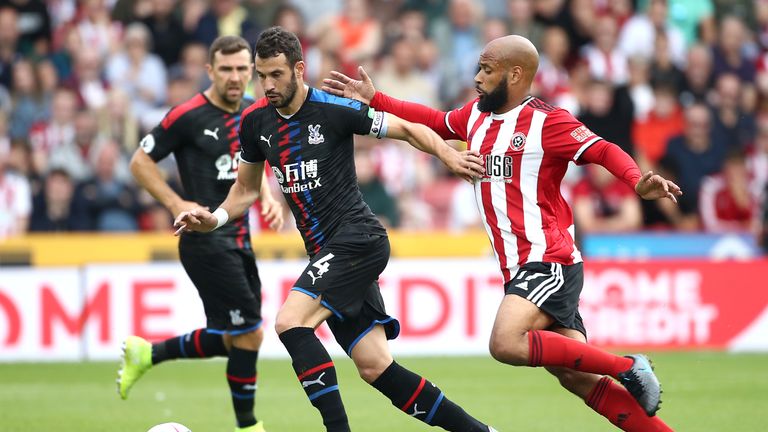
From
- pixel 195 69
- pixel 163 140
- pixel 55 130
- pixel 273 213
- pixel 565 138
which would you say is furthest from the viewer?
pixel 195 69

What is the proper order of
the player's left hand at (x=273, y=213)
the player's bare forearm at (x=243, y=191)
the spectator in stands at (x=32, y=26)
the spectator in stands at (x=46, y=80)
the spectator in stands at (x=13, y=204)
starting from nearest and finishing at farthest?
the player's bare forearm at (x=243, y=191), the player's left hand at (x=273, y=213), the spectator in stands at (x=13, y=204), the spectator in stands at (x=46, y=80), the spectator in stands at (x=32, y=26)

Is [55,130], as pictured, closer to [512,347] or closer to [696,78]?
[696,78]

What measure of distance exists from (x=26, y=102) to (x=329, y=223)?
10103mm

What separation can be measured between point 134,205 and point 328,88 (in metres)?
8.22

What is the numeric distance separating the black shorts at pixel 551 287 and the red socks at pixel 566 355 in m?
0.22

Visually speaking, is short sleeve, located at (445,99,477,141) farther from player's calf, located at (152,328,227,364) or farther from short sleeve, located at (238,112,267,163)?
player's calf, located at (152,328,227,364)

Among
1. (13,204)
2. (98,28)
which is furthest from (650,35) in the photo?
(13,204)

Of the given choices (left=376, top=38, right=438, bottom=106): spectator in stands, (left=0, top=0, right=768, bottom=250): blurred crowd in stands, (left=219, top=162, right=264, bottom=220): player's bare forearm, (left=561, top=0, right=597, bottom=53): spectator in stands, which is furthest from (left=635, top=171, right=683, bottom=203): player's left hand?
(left=561, top=0, right=597, bottom=53): spectator in stands

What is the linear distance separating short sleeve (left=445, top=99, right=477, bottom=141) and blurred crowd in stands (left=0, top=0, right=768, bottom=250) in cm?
771

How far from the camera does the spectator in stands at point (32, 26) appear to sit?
17266mm

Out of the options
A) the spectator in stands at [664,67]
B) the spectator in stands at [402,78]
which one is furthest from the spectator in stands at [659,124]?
the spectator in stands at [402,78]

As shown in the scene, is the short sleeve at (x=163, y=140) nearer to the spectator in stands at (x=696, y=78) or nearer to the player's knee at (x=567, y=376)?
the player's knee at (x=567, y=376)

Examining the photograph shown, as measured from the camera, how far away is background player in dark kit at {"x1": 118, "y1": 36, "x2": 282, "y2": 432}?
8.82 m

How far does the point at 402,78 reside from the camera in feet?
55.8
